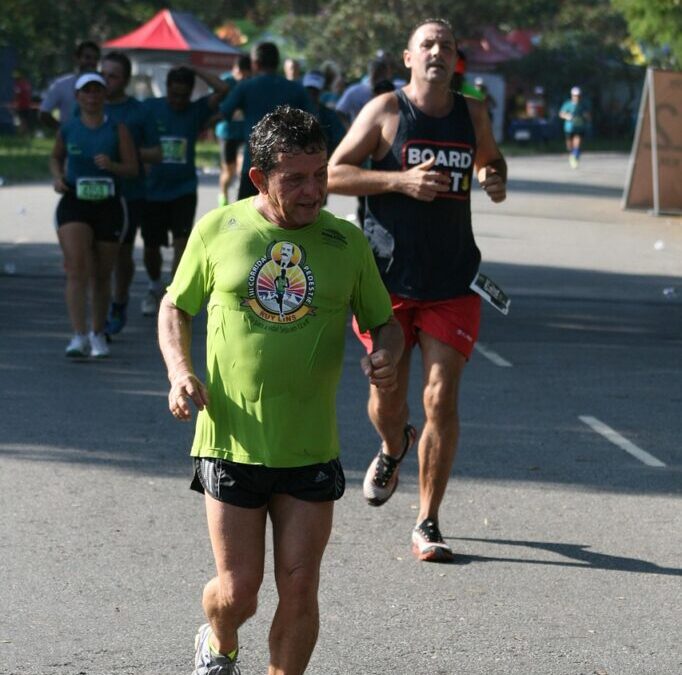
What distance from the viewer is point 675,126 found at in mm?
24375

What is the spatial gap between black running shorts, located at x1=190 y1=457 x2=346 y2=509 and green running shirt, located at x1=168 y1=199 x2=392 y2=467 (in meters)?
0.03

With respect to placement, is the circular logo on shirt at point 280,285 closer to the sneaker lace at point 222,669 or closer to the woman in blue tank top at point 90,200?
the sneaker lace at point 222,669

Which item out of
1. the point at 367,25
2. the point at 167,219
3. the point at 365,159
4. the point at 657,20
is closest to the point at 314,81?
the point at 167,219

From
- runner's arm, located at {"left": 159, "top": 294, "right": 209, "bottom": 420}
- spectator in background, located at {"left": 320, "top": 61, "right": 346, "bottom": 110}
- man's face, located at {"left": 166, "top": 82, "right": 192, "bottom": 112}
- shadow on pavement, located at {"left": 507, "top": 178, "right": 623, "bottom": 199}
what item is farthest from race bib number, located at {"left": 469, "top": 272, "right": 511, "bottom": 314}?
shadow on pavement, located at {"left": 507, "top": 178, "right": 623, "bottom": 199}

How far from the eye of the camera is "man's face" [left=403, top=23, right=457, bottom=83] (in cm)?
669

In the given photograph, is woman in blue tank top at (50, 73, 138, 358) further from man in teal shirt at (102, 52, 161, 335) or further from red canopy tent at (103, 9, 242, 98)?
red canopy tent at (103, 9, 242, 98)

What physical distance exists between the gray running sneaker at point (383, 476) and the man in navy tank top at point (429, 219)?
18 centimetres

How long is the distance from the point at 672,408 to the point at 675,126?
1486 cm

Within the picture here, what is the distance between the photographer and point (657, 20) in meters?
25.2

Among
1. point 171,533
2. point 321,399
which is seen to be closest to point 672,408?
point 171,533

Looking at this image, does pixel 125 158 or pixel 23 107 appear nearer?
pixel 125 158

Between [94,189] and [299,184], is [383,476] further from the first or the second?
[94,189]

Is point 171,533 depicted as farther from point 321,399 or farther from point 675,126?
point 675,126

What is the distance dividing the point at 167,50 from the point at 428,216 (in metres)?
43.5
